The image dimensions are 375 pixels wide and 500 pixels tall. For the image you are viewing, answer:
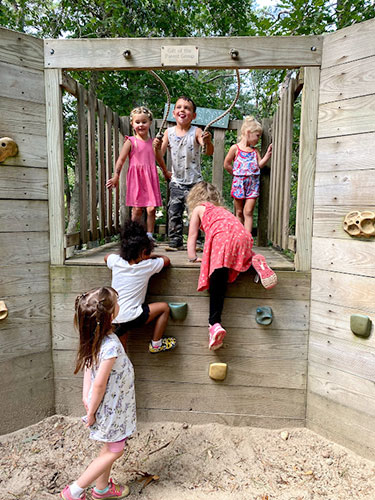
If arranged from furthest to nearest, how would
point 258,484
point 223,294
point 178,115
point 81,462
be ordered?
1. point 178,115
2. point 223,294
3. point 81,462
4. point 258,484

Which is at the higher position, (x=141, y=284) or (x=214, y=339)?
(x=141, y=284)

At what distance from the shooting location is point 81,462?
2551 millimetres

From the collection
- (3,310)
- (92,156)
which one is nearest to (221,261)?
(3,310)

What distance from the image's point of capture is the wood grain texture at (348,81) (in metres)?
2.36

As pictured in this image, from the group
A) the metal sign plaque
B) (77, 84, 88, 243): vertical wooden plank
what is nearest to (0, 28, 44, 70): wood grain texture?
(77, 84, 88, 243): vertical wooden plank

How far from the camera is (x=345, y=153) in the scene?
250cm

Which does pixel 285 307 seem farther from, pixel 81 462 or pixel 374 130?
pixel 81 462

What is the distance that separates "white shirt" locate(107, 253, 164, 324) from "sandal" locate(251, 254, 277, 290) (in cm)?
75

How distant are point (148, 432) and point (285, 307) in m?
1.48

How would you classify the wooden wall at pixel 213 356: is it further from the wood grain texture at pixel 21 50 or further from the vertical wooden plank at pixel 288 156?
the wood grain texture at pixel 21 50

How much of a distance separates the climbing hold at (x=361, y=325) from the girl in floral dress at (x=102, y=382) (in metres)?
1.57

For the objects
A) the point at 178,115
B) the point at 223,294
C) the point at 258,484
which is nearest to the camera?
the point at 258,484

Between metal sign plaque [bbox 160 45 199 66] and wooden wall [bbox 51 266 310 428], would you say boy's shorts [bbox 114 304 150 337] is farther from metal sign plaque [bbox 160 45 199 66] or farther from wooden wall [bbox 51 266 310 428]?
metal sign plaque [bbox 160 45 199 66]


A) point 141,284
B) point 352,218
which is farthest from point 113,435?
point 352,218
